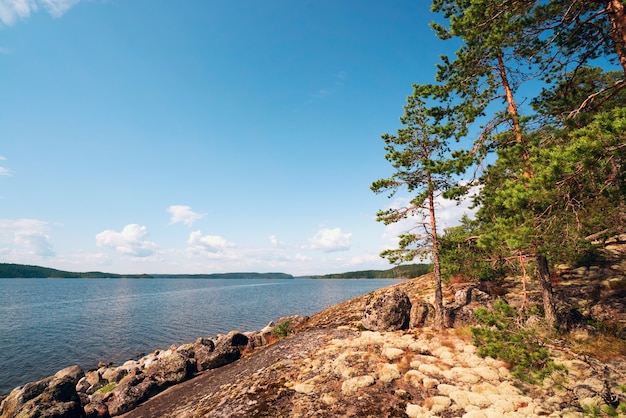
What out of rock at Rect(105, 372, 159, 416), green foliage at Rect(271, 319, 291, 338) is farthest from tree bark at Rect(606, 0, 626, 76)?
rock at Rect(105, 372, 159, 416)

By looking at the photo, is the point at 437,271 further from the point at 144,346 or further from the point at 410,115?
the point at 144,346

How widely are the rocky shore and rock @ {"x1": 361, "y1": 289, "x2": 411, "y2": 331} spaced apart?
62mm

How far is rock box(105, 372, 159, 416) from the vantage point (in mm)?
15164

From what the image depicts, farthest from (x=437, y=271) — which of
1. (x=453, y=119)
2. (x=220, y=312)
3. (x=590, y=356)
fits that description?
(x=220, y=312)

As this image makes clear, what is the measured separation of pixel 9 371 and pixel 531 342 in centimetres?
4063

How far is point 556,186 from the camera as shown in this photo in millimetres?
8812

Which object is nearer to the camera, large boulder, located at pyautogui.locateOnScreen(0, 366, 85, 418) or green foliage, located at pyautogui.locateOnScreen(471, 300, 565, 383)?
green foliage, located at pyautogui.locateOnScreen(471, 300, 565, 383)

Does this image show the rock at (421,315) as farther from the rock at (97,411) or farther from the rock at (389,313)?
the rock at (97,411)

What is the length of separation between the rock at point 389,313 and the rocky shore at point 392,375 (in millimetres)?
62

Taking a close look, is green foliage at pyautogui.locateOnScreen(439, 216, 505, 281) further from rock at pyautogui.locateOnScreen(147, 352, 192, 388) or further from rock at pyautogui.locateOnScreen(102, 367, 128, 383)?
rock at pyautogui.locateOnScreen(102, 367, 128, 383)

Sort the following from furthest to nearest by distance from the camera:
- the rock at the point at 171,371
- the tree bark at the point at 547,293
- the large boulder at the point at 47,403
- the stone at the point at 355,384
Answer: the rock at the point at 171,371, the large boulder at the point at 47,403, the tree bark at the point at 547,293, the stone at the point at 355,384

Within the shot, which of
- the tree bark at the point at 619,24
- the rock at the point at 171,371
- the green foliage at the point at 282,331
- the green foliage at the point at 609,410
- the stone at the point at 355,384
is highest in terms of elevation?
the tree bark at the point at 619,24

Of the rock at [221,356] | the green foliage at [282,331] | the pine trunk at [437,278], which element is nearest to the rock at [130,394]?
the rock at [221,356]

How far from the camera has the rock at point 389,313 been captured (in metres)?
17.3
